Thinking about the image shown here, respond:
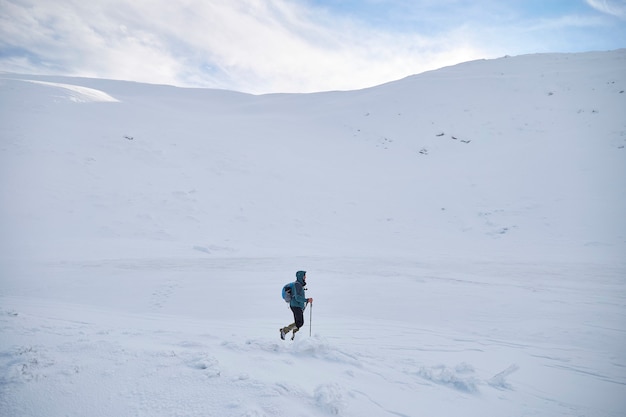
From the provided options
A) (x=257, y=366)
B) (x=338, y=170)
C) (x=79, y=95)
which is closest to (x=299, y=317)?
(x=257, y=366)

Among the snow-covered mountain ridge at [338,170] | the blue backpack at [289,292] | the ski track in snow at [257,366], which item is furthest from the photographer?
the snow-covered mountain ridge at [338,170]

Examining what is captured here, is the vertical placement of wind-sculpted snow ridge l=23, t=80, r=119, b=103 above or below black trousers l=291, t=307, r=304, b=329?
above

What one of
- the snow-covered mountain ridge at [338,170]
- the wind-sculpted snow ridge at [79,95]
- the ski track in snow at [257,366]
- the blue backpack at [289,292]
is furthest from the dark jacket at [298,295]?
the wind-sculpted snow ridge at [79,95]

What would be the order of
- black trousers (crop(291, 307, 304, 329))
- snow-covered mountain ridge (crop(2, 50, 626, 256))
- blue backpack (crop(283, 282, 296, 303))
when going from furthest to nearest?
snow-covered mountain ridge (crop(2, 50, 626, 256)), black trousers (crop(291, 307, 304, 329)), blue backpack (crop(283, 282, 296, 303))

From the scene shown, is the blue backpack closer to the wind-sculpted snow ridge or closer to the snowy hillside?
the snowy hillside

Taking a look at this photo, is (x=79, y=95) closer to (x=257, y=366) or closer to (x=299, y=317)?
(x=299, y=317)

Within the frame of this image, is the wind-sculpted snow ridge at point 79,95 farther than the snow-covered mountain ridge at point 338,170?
Yes

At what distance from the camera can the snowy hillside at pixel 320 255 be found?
16.4 feet

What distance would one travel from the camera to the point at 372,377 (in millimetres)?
5605

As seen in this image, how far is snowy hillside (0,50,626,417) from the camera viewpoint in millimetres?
4988

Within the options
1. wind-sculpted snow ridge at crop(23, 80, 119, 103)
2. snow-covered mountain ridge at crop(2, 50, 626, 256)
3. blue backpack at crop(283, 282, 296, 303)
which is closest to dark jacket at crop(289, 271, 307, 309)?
blue backpack at crop(283, 282, 296, 303)

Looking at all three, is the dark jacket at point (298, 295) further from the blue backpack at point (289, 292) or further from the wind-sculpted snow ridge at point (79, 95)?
the wind-sculpted snow ridge at point (79, 95)

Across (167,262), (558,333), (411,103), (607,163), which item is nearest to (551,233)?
(607,163)

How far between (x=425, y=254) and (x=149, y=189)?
15708 mm
